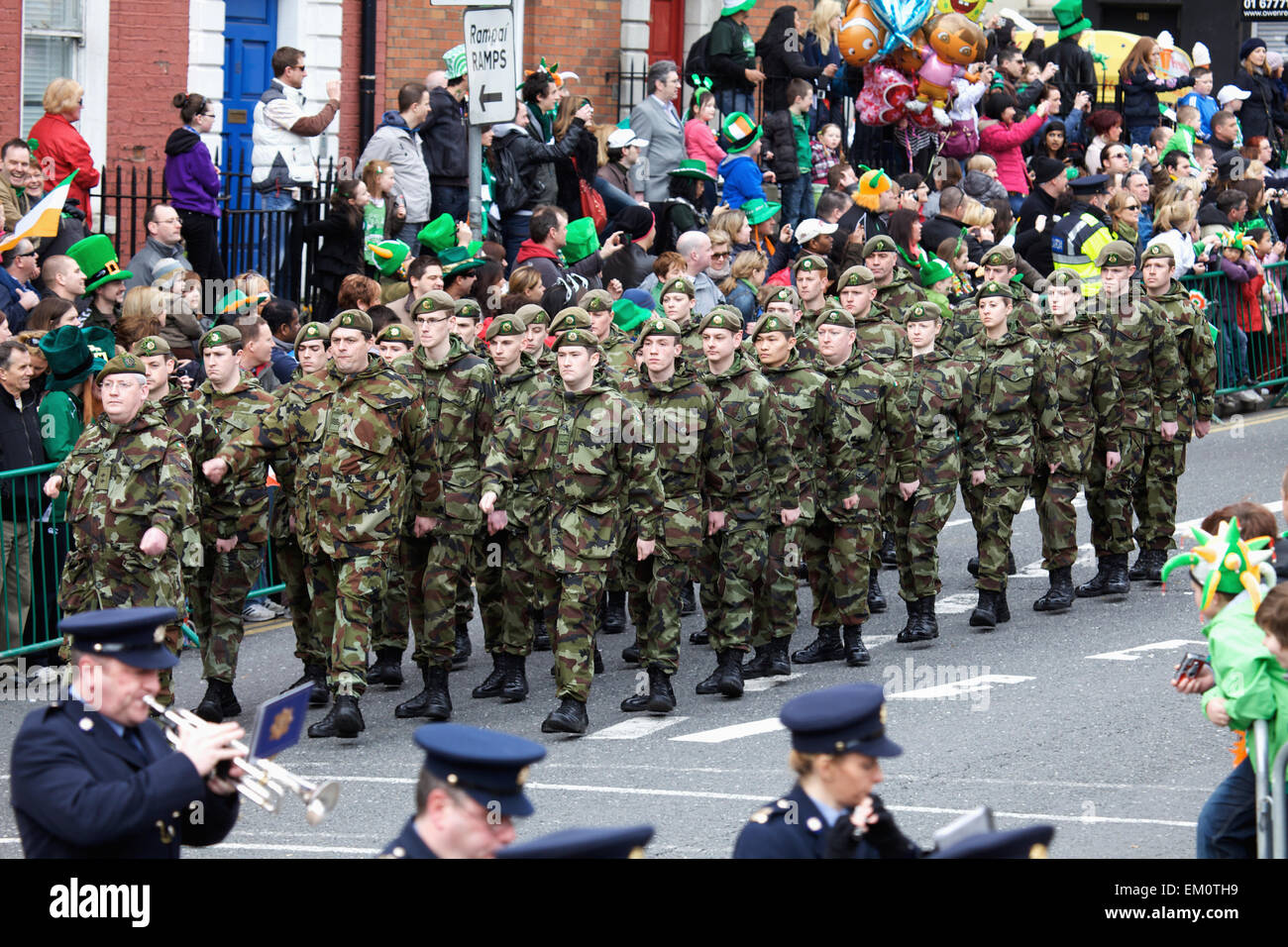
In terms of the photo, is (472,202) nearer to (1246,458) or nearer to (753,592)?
(753,592)

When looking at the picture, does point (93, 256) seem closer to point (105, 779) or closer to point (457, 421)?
point (457, 421)

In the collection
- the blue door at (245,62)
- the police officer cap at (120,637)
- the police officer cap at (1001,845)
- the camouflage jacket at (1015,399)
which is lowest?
the police officer cap at (1001,845)

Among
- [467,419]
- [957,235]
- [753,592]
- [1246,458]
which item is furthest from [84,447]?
[1246,458]

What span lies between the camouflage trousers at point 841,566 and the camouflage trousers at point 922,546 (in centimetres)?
41

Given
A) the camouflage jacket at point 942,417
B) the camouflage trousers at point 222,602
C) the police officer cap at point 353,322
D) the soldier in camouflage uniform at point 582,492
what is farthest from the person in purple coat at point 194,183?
the camouflage jacket at point 942,417

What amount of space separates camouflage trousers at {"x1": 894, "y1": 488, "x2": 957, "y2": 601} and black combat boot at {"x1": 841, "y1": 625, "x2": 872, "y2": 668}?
2.05ft

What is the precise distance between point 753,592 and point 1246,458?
24.5ft

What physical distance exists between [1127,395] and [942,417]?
172cm

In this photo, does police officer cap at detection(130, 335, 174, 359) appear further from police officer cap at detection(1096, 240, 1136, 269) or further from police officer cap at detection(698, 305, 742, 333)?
police officer cap at detection(1096, 240, 1136, 269)

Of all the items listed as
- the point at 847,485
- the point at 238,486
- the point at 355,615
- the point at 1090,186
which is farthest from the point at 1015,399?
the point at 1090,186

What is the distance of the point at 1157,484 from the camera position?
13.7m

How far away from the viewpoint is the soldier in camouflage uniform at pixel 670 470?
1088 centimetres

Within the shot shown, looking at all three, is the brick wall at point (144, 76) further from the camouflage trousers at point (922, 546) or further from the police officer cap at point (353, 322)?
the camouflage trousers at point (922, 546)

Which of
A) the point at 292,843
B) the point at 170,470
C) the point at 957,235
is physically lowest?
the point at 292,843
